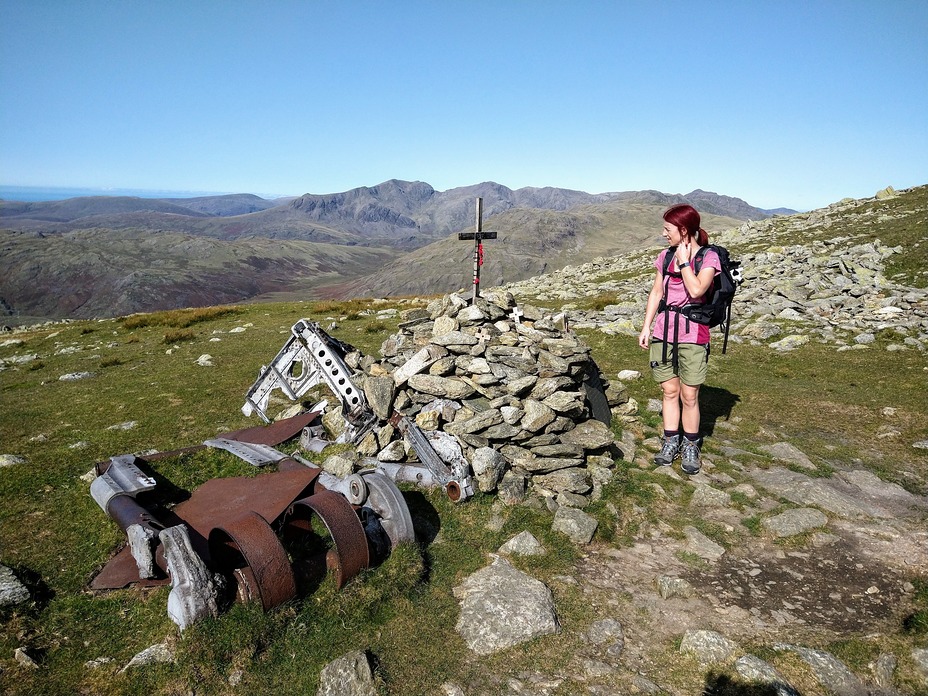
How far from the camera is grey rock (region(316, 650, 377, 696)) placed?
444cm

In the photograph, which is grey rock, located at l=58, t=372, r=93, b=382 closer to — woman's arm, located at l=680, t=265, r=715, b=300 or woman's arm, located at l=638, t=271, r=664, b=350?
woman's arm, located at l=638, t=271, r=664, b=350

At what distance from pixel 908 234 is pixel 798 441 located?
23.2 meters

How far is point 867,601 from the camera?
5547 mm

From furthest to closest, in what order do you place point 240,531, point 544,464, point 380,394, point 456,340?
point 456,340
point 380,394
point 544,464
point 240,531

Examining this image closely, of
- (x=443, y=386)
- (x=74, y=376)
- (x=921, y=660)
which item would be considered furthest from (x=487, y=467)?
(x=74, y=376)

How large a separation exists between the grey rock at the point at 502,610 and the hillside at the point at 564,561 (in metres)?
0.04

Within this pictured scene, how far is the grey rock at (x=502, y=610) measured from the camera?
5164mm

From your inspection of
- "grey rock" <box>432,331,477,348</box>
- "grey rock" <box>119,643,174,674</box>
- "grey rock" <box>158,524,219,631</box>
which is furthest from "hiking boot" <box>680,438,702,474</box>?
"grey rock" <box>119,643,174,674</box>

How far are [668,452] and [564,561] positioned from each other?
3330 mm

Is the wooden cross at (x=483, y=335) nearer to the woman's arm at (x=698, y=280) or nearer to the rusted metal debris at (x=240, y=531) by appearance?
the rusted metal debris at (x=240, y=531)

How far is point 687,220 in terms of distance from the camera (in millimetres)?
7207

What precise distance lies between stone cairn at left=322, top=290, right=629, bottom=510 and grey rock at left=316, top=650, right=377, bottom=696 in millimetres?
3344

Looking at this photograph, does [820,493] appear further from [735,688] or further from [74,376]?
[74,376]

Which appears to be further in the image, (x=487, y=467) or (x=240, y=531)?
(x=487, y=467)
